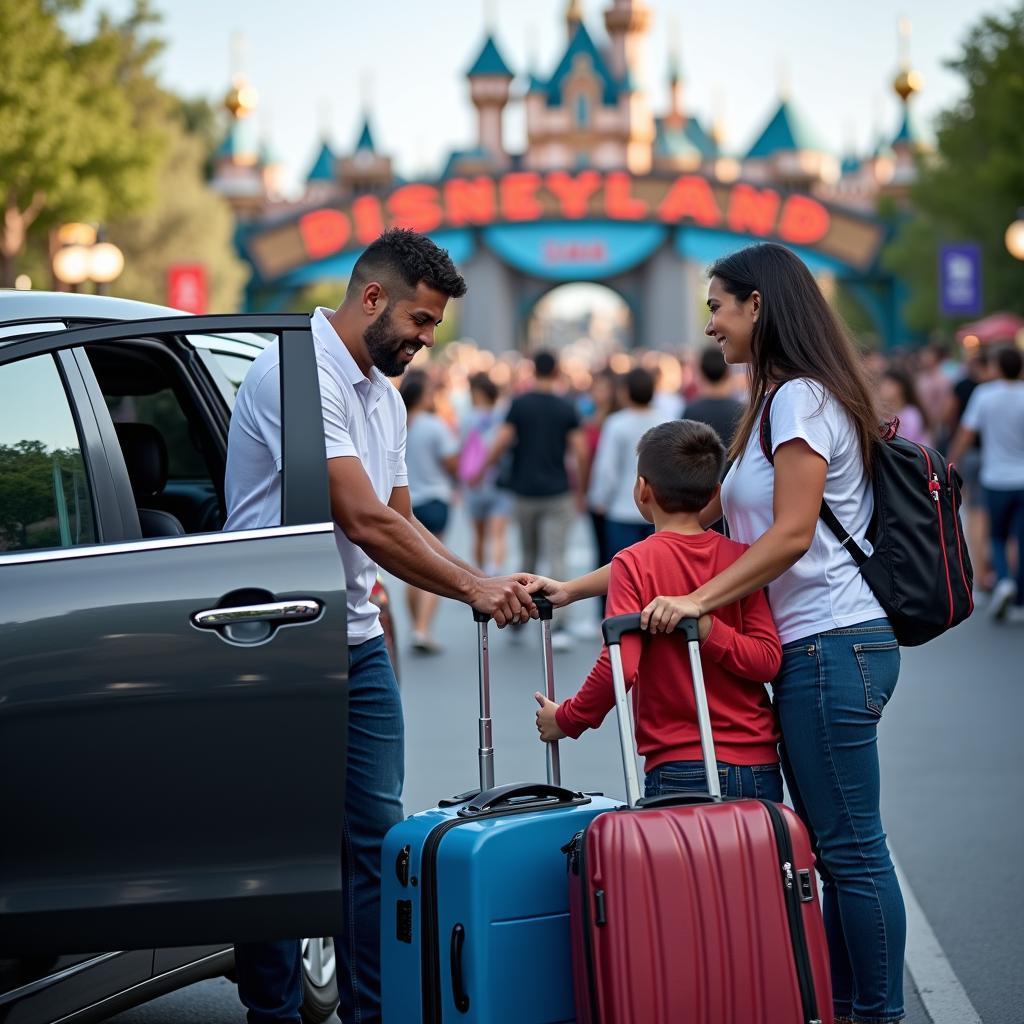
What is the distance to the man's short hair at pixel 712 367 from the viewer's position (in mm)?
9703

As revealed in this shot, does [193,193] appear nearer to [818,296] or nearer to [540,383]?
[540,383]

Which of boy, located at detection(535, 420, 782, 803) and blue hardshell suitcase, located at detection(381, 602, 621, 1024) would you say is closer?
blue hardshell suitcase, located at detection(381, 602, 621, 1024)

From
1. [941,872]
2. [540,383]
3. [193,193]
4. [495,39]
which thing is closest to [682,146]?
[495,39]

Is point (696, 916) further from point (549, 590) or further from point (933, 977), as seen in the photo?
point (933, 977)

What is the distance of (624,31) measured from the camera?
9506 centimetres

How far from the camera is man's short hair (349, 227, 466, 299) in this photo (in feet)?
12.4

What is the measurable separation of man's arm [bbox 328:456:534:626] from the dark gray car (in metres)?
0.10

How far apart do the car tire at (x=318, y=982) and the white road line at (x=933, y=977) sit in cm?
151

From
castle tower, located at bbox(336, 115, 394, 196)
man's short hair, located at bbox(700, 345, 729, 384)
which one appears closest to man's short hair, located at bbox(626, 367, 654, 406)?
man's short hair, located at bbox(700, 345, 729, 384)

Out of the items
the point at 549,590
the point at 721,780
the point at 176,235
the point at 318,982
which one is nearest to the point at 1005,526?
the point at 318,982

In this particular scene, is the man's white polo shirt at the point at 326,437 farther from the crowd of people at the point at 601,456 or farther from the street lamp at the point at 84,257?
the street lamp at the point at 84,257

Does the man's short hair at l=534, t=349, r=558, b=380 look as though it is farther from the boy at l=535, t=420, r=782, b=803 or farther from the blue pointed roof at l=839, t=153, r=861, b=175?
the blue pointed roof at l=839, t=153, r=861, b=175

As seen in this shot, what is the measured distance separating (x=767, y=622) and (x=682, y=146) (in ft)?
318

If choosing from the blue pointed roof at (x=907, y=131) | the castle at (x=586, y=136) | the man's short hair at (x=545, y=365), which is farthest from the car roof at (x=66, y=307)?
the blue pointed roof at (x=907, y=131)
